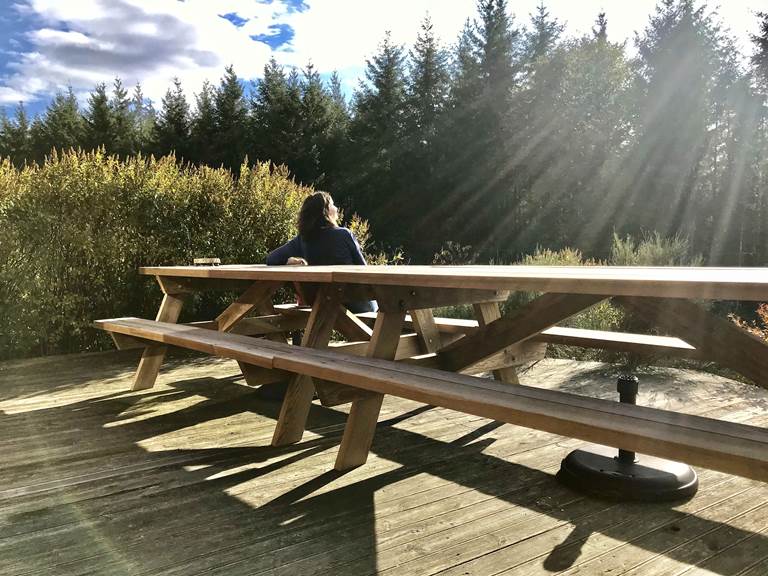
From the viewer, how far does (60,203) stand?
531cm

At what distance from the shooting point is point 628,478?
6.91ft

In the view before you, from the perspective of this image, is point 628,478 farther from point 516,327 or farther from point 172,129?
point 172,129

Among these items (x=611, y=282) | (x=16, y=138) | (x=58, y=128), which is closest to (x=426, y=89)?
(x=58, y=128)

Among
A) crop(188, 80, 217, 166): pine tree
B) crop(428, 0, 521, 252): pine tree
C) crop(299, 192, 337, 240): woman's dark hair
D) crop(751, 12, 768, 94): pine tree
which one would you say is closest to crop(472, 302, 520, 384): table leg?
crop(299, 192, 337, 240): woman's dark hair

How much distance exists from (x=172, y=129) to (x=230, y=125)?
302cm

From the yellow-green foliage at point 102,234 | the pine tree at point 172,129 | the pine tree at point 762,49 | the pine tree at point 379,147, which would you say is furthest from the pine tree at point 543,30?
the yellow-green foliage at point 102,234

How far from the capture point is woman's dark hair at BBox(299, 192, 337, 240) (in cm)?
371

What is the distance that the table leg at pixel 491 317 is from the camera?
3166 mm

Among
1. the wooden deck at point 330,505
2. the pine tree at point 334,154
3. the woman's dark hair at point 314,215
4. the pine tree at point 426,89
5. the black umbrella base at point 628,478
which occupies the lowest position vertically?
the wooden deck at point 330,505

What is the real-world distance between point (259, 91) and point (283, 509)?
3014cm

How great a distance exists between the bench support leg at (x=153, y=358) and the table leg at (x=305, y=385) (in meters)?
1.61

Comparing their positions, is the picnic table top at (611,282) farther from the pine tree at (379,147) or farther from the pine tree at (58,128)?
the pine tree at (58,128)

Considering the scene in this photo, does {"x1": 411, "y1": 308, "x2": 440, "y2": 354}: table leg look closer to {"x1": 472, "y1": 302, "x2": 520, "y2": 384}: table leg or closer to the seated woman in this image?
{"x1": 472, "y1": 302, "x2": 520, "y2": 384}: table leg

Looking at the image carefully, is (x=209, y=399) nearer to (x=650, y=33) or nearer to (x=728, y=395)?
(x=728, y=395)
